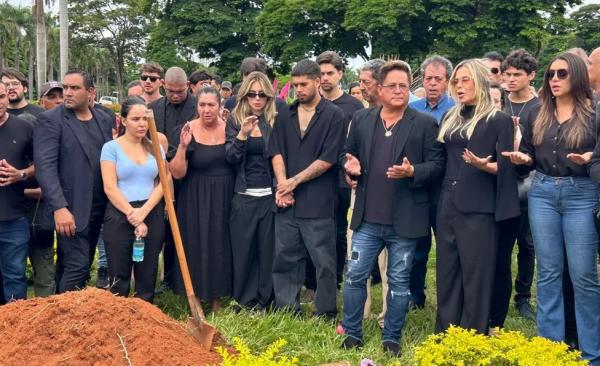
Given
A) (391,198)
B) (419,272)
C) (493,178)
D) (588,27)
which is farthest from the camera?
(588,27)

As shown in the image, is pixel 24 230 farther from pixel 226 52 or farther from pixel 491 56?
pixel 226 52

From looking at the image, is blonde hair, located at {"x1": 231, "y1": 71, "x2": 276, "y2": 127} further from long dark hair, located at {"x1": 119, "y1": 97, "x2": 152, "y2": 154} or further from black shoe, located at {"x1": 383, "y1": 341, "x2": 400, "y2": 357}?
black shoe, located at {"x1": 383, "y1": 341, "x2": 400, "y2": 357}

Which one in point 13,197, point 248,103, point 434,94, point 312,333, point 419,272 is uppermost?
point 434,94

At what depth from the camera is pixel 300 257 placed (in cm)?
599

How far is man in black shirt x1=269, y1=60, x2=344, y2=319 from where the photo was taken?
5738 mm

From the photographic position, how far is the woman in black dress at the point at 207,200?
6.15m

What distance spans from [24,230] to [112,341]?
240cm

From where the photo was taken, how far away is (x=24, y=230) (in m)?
5.93

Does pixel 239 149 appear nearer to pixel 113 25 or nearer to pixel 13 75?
pixel 13 75

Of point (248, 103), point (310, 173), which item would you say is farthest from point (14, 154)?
point (310, 173)

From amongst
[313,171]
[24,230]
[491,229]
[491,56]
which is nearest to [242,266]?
[313,171]

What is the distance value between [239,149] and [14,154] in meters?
1.97

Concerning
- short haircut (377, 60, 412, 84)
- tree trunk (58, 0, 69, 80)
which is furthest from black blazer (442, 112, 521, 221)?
tree trunk (58, 0, 69, 80)

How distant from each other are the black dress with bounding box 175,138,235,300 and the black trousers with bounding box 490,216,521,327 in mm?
2440
